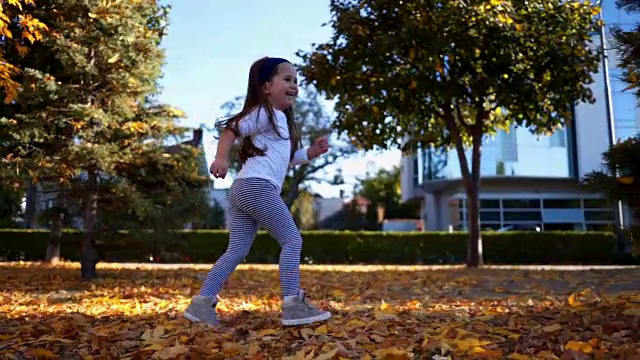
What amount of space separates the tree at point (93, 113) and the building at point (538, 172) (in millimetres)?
17223

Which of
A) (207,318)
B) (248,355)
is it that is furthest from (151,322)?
(248,355)

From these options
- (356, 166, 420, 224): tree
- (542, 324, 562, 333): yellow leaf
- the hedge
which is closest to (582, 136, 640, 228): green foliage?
(542, 324, 562, 333): yellow leaf

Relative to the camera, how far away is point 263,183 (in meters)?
3.30

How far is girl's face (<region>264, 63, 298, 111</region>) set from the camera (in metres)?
3.49

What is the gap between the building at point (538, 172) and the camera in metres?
26.1

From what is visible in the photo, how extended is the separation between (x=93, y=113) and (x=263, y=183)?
5.24m

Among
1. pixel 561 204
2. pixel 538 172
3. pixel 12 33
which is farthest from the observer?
pixel 561 204

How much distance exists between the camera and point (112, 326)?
346 centimetres

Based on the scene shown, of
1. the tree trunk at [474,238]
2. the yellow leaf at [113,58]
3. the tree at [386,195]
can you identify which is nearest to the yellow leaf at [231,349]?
the yellow leaf at [113,58]

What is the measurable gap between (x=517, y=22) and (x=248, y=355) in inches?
341

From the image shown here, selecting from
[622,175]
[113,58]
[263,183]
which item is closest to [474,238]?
[113,58]

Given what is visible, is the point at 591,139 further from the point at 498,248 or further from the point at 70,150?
the point at 70,150

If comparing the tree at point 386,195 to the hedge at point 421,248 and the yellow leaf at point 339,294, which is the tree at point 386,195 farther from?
the yellow leaf at point 339,294

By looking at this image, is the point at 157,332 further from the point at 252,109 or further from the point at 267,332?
the point at 252,109
